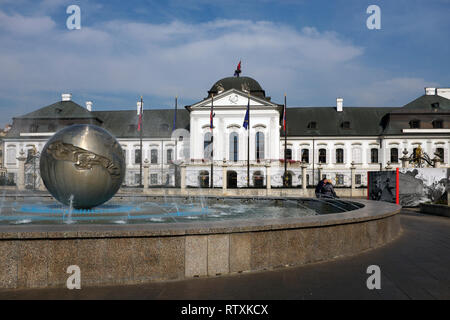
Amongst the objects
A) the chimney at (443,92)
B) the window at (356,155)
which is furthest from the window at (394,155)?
the chimney at (443,92)

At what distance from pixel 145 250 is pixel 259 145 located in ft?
144

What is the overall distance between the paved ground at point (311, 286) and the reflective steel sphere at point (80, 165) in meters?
4.22

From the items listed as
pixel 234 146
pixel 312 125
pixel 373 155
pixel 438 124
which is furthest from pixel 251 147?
pixel 438 124

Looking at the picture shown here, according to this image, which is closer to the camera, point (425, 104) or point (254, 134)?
point (254, 134)

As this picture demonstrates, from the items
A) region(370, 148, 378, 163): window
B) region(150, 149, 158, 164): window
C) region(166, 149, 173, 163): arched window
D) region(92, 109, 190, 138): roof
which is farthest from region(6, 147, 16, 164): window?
region(370, 148, 378, 163): window

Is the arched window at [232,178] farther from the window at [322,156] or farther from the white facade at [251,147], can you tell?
the window at [322,156]

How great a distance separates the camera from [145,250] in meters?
4.92

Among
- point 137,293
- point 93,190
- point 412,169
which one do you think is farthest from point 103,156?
point 412,169

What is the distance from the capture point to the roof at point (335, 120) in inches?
2037

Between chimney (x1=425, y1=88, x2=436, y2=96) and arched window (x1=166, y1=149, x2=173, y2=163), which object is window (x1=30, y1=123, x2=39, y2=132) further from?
chimney (x1=425, y1=88, x2=436, y2=96)

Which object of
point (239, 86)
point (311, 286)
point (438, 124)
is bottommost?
point (311, 286)

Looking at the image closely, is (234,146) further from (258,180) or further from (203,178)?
(203,178)

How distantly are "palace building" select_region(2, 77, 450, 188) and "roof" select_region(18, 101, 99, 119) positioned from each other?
0.13 m

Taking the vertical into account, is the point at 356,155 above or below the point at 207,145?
below
